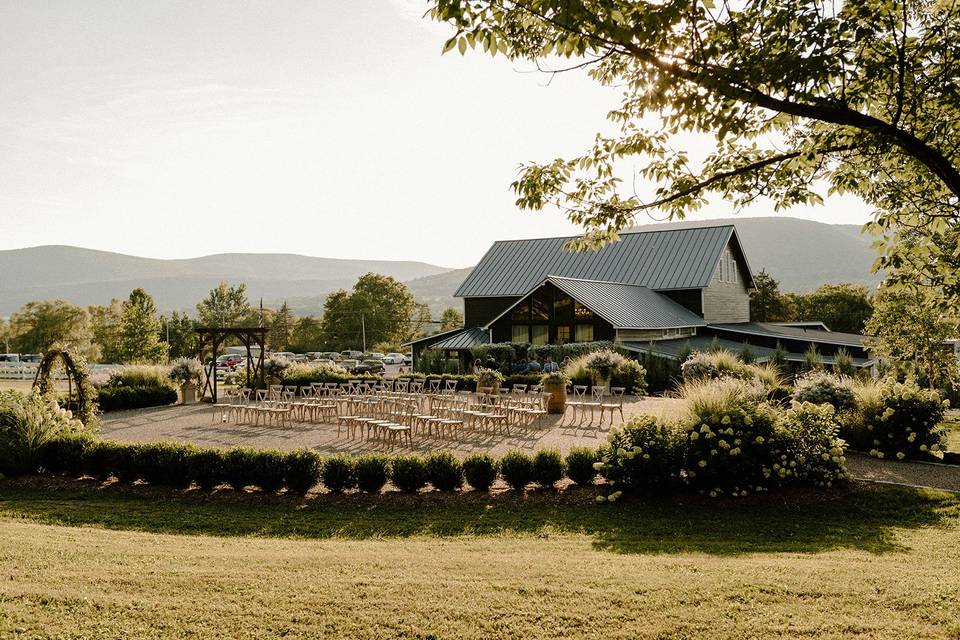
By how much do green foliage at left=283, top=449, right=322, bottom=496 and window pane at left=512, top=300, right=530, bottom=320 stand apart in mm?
25402

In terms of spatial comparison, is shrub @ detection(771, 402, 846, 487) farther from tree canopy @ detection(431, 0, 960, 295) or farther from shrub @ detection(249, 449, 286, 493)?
shrub @ detection(249, 449, 286, 493)

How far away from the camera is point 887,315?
83.1 ft

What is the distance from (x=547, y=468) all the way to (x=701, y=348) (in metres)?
23.4

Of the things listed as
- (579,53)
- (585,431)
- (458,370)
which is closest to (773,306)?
(458,370)

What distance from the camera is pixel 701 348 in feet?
107

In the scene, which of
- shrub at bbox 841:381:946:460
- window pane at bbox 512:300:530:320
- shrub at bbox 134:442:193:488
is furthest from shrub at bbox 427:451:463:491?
window pane at bbox 512:300:530:320

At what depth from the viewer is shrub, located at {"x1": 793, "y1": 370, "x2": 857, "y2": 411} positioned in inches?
564

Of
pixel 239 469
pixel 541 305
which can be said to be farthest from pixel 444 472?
pixel 541 305

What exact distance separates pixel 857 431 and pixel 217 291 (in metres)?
84.7

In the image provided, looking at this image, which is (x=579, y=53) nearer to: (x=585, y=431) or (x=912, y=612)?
Answer: (x=912, y=612)

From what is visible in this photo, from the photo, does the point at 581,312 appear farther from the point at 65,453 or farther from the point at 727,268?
the point at 65,453

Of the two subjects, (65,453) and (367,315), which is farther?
(367,315)

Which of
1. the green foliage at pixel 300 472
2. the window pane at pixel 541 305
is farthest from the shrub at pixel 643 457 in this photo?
the window pane at pixel 541 305

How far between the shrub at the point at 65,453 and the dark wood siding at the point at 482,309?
101 feet
